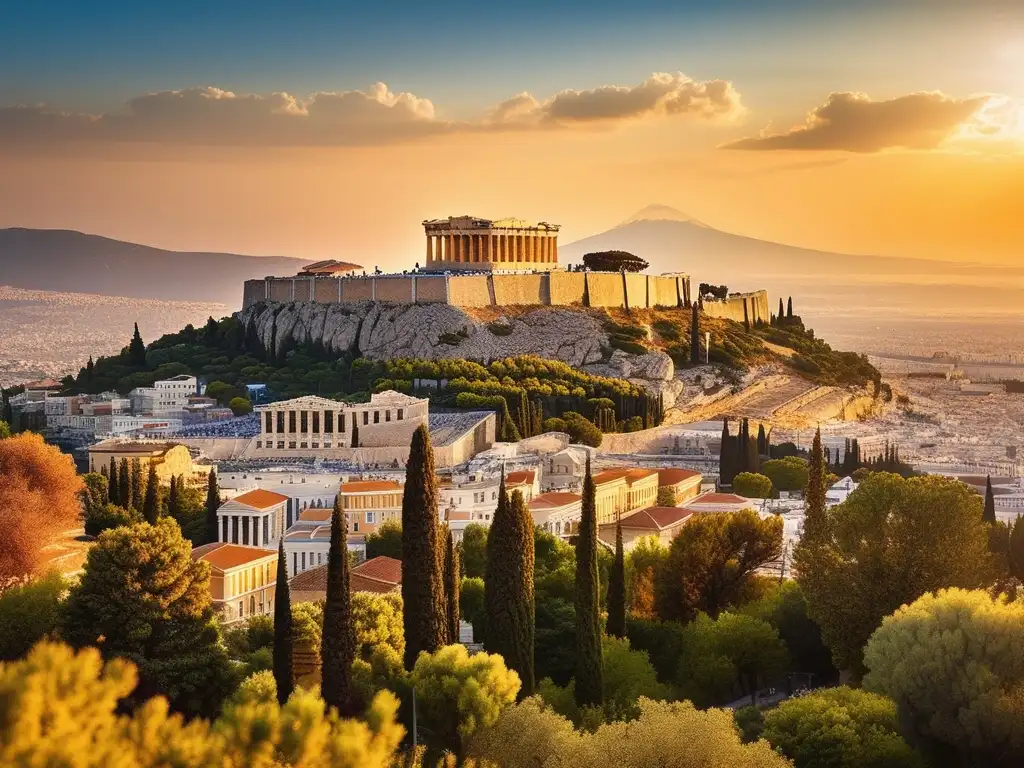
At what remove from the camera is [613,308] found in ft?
228

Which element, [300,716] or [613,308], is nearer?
[300,716]

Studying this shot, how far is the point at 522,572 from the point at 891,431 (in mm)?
39346

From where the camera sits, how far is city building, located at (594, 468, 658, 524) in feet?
133

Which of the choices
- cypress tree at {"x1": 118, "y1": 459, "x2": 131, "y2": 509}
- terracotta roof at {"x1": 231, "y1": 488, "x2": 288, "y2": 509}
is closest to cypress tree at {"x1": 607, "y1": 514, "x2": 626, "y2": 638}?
cypress tree at {"x1": 118, "y1": 459, "x2": 131, "y2": 509}

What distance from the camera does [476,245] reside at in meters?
70.3

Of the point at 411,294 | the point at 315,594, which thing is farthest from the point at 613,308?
the point at 315,594

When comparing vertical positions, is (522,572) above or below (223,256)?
below

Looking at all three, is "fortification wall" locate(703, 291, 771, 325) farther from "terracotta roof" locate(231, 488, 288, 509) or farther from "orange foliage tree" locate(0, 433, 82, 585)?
"orange foliage tree" locate(0, 433, 82, 585)

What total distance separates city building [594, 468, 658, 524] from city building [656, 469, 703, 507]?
0.98ft

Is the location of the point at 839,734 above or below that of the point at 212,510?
below

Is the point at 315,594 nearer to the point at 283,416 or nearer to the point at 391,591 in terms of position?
the point at 391,591

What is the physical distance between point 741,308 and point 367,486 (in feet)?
139

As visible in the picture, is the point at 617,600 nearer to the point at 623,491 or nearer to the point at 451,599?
the point at 451,599

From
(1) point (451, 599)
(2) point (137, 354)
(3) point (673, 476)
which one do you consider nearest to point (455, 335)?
(2) point (137, 354)
